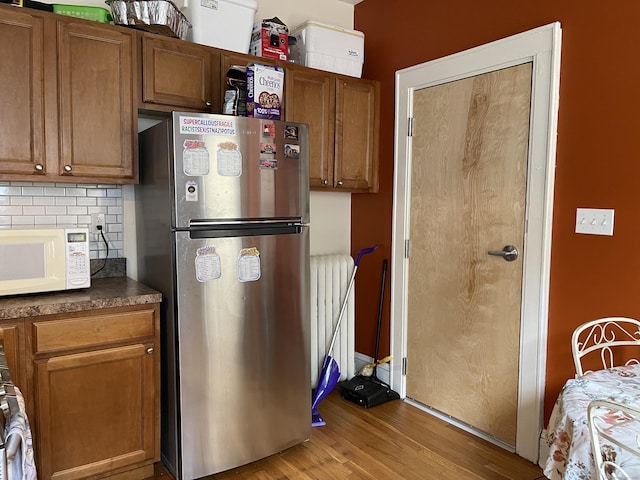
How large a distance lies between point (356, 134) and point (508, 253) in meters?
1.25

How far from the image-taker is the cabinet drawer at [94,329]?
6.30 ft

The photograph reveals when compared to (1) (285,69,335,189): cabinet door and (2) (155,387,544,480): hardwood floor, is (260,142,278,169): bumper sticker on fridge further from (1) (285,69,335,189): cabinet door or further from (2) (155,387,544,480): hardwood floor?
(2) (155,387,544,480): hardwood floor

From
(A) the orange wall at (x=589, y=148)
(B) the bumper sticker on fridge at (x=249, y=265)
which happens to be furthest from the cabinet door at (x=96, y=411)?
(A) the orange wall at (x=589, y=148)

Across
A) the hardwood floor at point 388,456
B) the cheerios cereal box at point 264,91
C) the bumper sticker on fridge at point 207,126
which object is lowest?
the hardwood floor at point 388,456

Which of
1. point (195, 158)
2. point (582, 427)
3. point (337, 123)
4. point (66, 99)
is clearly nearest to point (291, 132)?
point (195, 158)

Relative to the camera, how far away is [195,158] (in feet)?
6.76

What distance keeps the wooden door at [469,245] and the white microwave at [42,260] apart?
6.26ft

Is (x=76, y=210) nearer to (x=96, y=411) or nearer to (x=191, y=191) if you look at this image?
(x=191, y=191)

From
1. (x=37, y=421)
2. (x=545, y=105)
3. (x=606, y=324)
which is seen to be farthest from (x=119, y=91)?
(x=606, y=324)

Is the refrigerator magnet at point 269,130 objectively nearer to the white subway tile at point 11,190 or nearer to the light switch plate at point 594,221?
the white subway tile at point 11,190

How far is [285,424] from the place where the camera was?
2.44 meters

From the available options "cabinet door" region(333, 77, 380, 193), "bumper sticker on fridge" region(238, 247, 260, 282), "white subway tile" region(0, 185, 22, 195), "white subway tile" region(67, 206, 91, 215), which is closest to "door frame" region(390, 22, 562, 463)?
"cabinet door" region(333, 77, 380, 193)

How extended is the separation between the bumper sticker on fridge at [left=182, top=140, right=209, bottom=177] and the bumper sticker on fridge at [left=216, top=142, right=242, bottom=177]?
0.21 ft

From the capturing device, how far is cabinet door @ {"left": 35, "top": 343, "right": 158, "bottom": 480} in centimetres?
195
